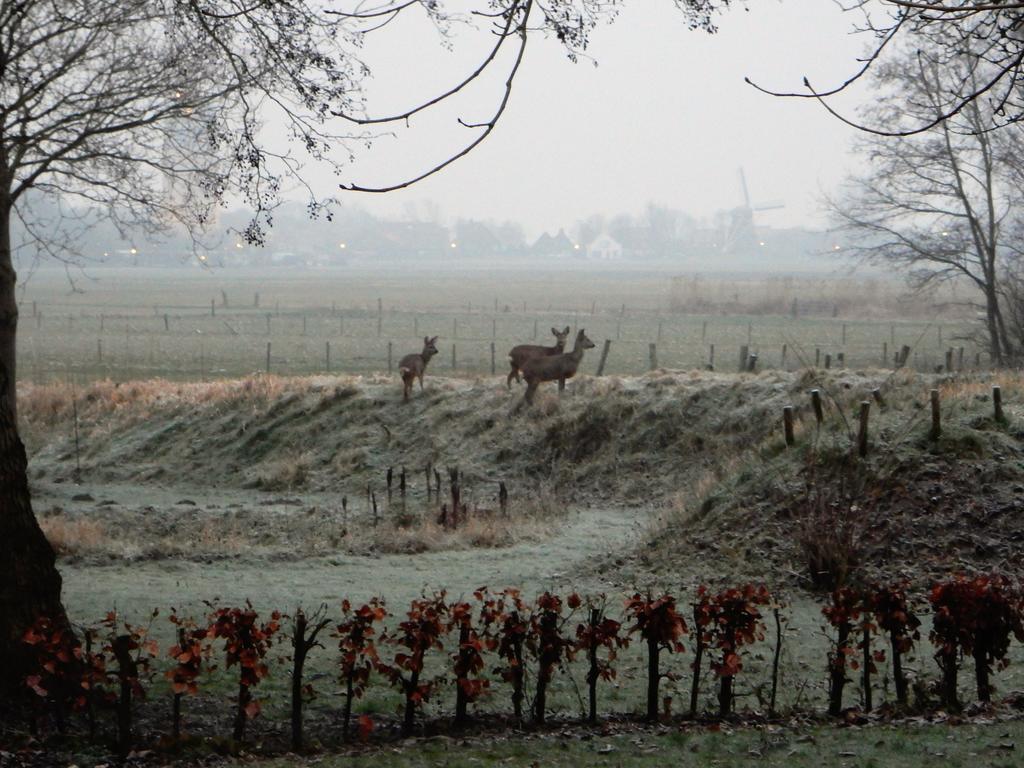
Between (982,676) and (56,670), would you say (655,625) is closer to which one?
(982,676)

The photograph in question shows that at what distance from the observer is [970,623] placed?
8.95m

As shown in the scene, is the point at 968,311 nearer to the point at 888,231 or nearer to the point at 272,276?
the point at 888,231

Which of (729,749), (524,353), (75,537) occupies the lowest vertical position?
(75,537)

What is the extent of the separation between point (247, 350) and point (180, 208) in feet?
111

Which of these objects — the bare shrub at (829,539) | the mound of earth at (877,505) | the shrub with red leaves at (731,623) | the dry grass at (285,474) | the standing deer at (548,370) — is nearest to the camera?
the shrub with red leaves at (731,623)

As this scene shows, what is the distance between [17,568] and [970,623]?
6972 mm

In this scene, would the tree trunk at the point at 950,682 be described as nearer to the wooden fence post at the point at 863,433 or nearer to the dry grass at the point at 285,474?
the wooden fence post at the point at 863,433

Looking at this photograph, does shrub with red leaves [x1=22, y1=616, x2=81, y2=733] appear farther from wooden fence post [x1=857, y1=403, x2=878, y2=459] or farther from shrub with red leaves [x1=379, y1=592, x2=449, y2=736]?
wooden fence post [x1=857, y1=403, x2=878, y2=459]

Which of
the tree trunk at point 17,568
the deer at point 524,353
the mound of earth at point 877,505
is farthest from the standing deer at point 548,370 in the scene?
the tree trunk at point 17,568

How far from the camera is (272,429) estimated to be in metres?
31.0

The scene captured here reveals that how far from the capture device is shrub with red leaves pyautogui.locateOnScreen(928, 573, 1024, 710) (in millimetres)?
8961

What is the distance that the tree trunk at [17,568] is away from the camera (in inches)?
340

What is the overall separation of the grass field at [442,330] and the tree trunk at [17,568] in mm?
15166

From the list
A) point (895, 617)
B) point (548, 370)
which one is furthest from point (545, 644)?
point (548, 370)
